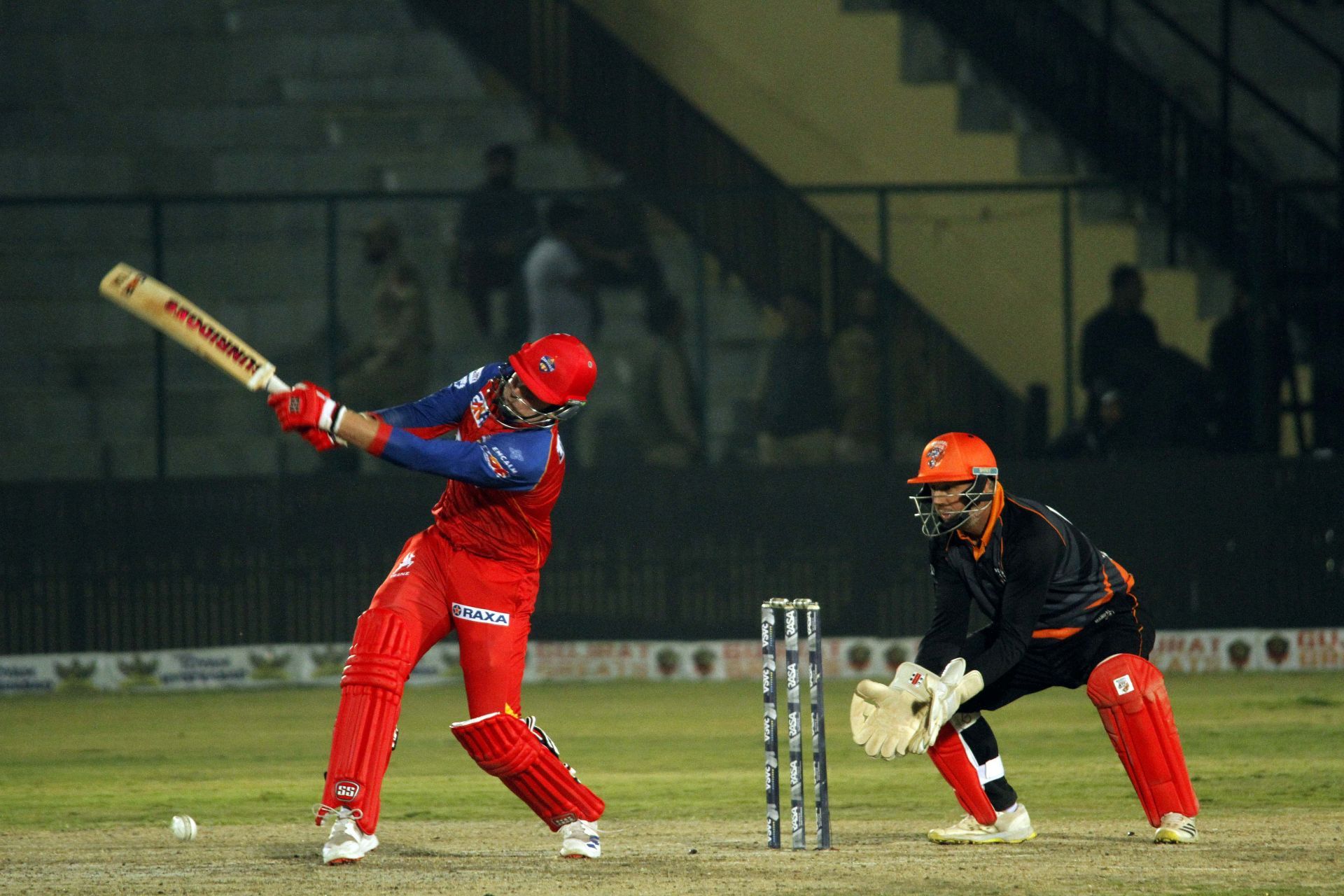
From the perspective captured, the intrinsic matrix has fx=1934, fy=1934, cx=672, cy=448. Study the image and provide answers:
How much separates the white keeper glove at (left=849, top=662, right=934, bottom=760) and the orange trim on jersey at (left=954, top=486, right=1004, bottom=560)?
0.62m

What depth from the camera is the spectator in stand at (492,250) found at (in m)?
16.1

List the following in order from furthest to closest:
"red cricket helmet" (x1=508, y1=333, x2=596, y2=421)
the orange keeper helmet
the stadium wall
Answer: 1. the stadium wall
2. the orange keeper helmet
3. "red cricket helmet" (x1=508, y1=333, x2=596, y2=421)

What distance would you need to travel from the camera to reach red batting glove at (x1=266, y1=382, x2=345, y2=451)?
7.59 meters

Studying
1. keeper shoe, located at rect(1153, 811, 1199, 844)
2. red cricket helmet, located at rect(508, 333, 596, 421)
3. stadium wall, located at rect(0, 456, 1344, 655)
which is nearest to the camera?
red cricket helmet, located at rect(508, 333, 596, 421)

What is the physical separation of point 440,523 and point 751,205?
8504mm

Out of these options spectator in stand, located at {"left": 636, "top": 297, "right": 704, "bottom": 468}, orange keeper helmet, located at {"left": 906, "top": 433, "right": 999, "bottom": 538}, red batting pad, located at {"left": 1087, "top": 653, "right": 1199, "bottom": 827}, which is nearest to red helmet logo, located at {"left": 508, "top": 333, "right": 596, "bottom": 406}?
orange keeper helmet, located at {"left": 906, "top": 433, "right": 999, "bottom": 538}

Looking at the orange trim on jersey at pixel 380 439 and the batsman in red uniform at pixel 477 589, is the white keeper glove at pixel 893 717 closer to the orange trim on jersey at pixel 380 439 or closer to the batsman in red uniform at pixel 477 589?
the batsman in red uniform at pixel 477 589

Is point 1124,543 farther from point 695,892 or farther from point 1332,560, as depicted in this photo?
point 695,892

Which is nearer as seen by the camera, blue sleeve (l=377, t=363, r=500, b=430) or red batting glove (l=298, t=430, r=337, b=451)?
red batting glove (l=298, t=430, r=337, b=451)

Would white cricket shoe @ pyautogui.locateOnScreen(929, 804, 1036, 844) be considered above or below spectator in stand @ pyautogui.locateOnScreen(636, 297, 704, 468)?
below

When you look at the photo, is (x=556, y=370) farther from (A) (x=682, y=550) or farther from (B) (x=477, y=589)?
(A) (x=682, y=550)

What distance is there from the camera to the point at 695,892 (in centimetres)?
724

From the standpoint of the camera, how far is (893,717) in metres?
7.82

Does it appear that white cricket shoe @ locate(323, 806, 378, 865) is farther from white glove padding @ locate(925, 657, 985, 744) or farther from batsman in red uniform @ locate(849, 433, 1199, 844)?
white glove padding @ locate(925, 657, 985, 744)
